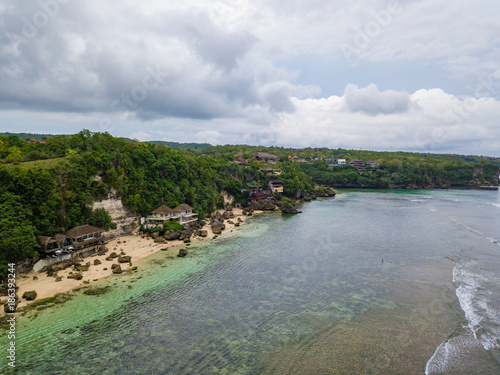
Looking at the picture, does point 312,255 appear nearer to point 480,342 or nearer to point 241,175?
point 480,342

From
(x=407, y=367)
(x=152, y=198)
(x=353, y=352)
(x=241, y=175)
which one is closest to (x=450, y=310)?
(x=407, y=367)

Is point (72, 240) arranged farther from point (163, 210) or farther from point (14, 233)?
point (163, 210)

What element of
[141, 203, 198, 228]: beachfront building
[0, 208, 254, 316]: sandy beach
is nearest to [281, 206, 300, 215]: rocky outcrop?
[0, 208, 254, 316]: sandy beach

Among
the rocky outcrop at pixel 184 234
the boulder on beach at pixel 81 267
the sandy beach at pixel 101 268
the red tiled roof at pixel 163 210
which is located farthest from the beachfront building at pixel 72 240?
the rocky outcrop at pixel 184 234

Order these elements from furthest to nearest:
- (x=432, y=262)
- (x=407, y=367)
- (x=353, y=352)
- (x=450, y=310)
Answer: (x=432, y=262), (x=450, y=310), (x=353, y=352), (x=407, y=367)

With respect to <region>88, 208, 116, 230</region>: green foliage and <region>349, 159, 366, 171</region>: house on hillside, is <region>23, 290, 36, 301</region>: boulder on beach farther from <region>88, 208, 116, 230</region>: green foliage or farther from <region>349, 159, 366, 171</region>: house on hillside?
<region>349, 159, 366, 171</region>: house on hillside

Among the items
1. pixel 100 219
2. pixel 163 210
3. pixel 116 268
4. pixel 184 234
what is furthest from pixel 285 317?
pixel 163 210
